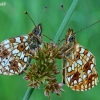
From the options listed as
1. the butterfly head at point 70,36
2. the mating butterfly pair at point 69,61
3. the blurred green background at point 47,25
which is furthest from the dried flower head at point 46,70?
the blurred green background at point 47,25

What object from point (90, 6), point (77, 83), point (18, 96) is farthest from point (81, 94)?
point (77, 83)

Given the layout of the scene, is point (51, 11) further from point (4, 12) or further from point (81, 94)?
point (81, 94)

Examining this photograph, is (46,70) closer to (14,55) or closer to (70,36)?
(70,36)

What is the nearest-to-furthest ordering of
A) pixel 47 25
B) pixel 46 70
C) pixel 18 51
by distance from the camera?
pixel 46 70
pixel 18 51
pixel 47 25

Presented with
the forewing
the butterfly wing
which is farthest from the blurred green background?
the forewing

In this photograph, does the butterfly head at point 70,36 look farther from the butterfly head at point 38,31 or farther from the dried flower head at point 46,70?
the dried flower head at point 46,70

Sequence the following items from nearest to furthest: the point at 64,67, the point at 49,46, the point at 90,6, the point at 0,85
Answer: the point at 49,46, the point at 64,67, the point at 0,85, the point at 90,6

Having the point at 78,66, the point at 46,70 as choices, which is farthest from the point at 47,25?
the point at 46,70
